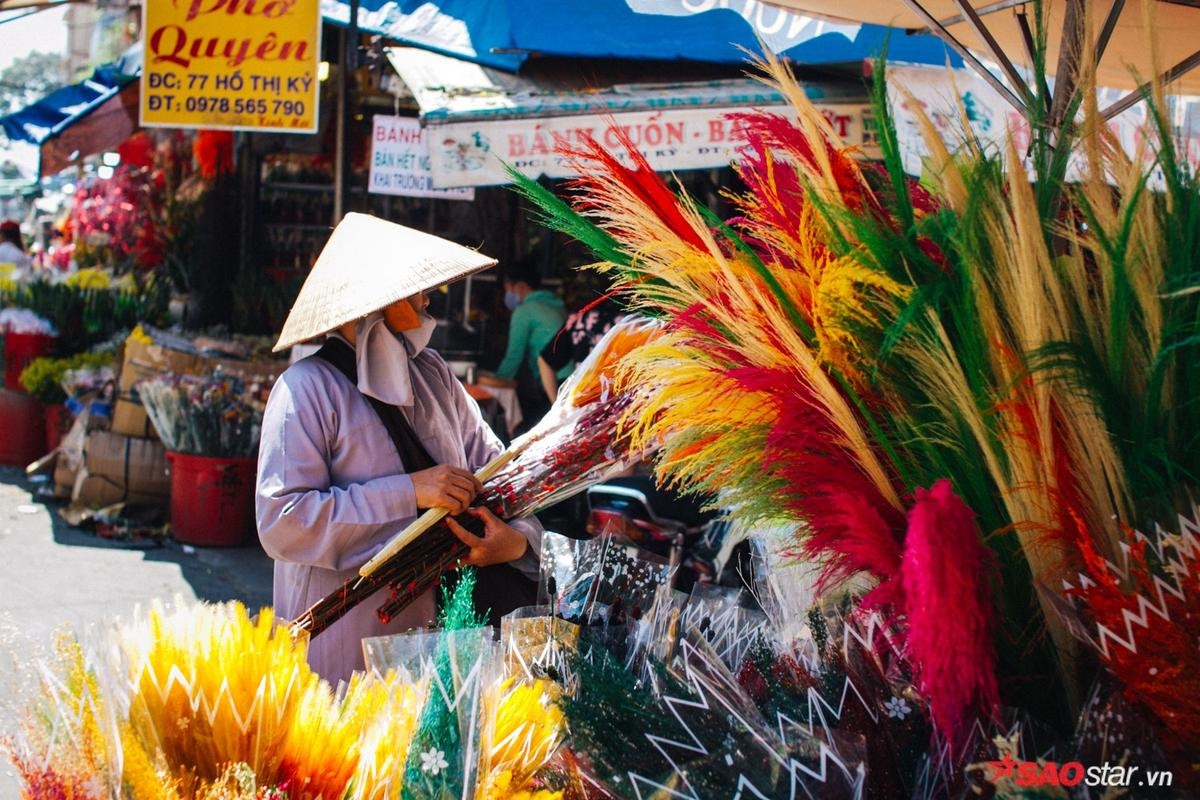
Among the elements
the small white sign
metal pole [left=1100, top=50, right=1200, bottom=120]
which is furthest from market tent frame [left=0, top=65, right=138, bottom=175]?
metal pole [left=1100, top=50, right=1200, bottom=120]

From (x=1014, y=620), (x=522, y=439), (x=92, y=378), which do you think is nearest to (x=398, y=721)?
(x=1014, y=620)

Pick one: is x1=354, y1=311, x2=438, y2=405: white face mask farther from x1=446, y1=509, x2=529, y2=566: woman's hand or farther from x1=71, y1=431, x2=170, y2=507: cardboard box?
x1=71, y1=431, x2=170, y2=507: cardboard box

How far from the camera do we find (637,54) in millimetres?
6656

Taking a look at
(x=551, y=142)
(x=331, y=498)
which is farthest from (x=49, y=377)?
(x=331, y=498)

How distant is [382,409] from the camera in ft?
8.44

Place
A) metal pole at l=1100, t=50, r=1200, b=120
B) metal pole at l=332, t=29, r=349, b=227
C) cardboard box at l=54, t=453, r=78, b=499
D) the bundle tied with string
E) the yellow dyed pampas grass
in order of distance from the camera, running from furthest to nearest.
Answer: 1. cardboard box at l=54, t=453, r=78, b=499
2. metal pole at l=332, t=29, r=349, b=227
3. the bundle tied with string
4. metal pole at l=1100, t=50, r=1200, b=120
5. the yellow dyed pampas grass

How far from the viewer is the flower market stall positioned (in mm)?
1171

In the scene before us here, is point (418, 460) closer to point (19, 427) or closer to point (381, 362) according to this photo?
point (381, 362)

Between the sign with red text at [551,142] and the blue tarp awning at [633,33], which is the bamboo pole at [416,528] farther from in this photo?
the blue tarp awning at [633,33]

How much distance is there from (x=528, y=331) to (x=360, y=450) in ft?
15.1

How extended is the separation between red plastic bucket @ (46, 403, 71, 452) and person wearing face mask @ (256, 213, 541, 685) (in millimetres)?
6896

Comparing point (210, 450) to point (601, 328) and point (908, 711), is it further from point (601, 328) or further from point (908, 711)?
point (908, 711)

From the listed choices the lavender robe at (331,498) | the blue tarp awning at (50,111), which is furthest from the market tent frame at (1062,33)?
the blue tarp awning at (50,111)

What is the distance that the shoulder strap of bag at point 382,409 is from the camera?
2.56 meters
